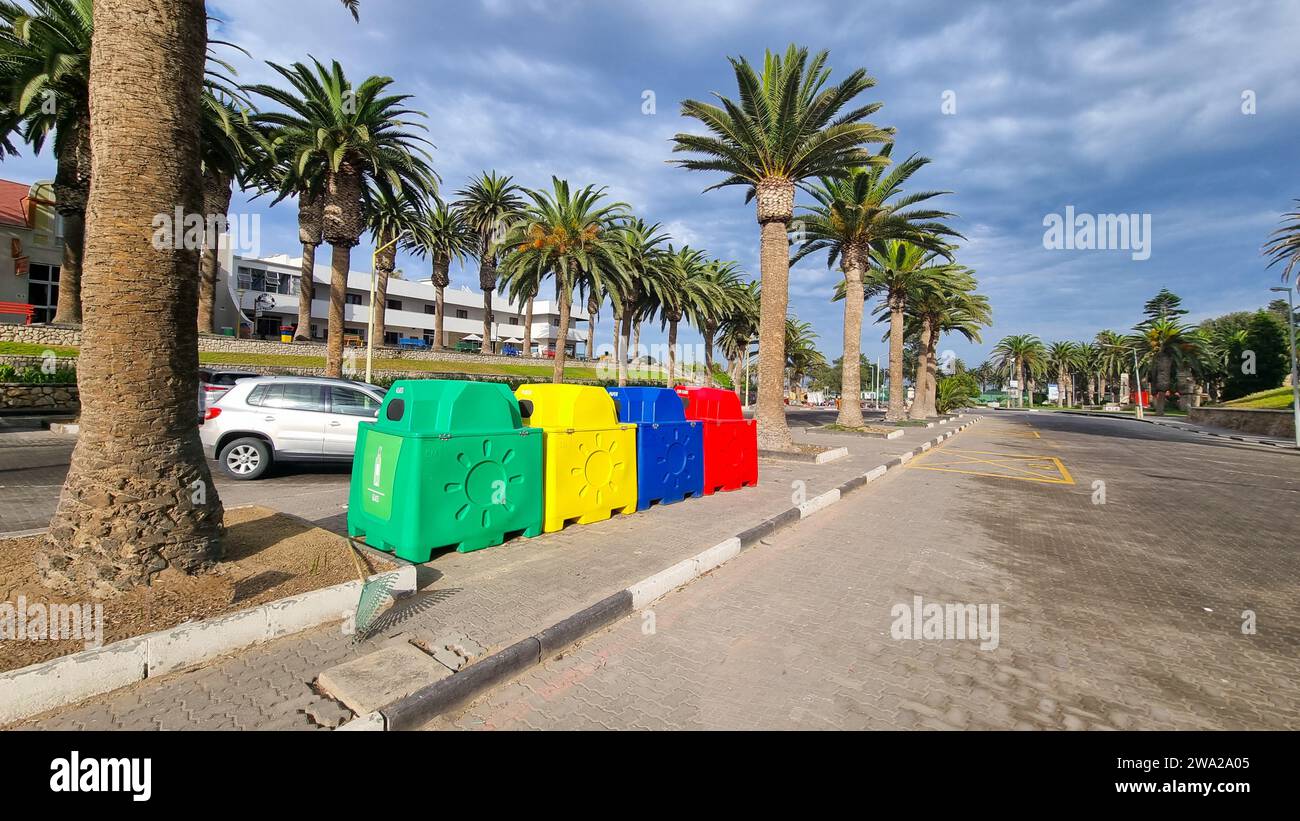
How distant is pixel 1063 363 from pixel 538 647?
356 feet

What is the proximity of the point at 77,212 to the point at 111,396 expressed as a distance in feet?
72.2

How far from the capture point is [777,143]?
1447 centimetres

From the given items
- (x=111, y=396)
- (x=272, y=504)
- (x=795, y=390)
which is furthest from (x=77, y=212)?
(x=795, y=390)

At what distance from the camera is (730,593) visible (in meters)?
4.80

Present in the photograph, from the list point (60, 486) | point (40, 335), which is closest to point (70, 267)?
point (40, 335)

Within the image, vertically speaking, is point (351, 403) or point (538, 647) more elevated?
point (351, 403)

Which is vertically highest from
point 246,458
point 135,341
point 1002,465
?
point 135,341

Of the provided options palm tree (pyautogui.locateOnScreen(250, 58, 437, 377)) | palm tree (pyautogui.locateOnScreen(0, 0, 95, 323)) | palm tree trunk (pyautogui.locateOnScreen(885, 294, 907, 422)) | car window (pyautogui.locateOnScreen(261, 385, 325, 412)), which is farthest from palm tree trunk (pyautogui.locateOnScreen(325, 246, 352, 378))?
palm tree trunk (pyautogui.locateOnScreen(885, 294, 907, 422))

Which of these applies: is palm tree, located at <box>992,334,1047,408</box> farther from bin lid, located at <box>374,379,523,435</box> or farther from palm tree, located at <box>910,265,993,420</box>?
bin lid, located at <box>374,379,523,435</box>

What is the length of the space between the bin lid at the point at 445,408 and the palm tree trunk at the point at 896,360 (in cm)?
2551

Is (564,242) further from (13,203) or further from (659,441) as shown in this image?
(13,203)

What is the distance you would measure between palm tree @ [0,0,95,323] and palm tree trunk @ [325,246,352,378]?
6.51 metres

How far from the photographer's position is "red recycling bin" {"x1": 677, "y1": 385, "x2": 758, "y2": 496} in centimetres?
868
